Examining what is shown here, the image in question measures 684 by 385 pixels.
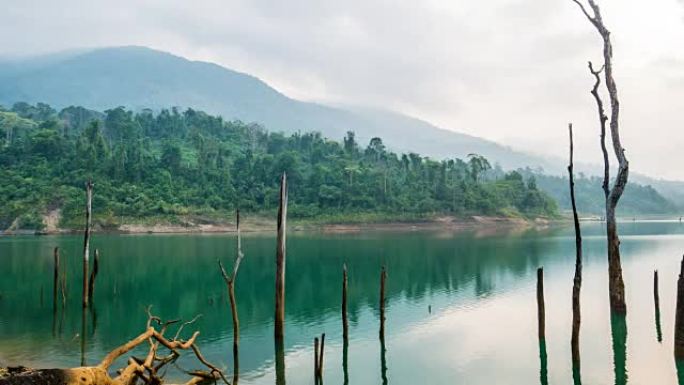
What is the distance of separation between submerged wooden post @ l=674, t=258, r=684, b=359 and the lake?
23.2 inches

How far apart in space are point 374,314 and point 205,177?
83.5 metres

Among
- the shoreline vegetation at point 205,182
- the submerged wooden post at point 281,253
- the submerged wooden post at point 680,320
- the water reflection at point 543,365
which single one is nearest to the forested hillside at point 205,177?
the shoreline vegetation at point 205,182

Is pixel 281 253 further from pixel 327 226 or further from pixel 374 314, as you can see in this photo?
pixel 327 226

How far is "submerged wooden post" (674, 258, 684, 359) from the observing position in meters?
15.6

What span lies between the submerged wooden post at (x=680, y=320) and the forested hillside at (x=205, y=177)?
263 feet

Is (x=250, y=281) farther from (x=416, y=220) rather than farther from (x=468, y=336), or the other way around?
(x=416, y=220)

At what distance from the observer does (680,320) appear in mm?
16312

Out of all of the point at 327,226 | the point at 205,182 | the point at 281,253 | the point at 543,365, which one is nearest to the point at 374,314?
the point at 543,365

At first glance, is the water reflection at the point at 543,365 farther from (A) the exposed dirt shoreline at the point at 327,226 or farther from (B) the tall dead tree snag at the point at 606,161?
(A) the exposed dirt shoreline at the point at 327,226

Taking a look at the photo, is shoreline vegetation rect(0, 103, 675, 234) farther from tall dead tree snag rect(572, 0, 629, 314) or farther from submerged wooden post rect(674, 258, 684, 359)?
submerged wooden post rect(674, 258, 684, 359)

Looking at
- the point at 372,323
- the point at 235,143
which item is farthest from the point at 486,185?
the point at 372,323

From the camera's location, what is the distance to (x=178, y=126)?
140 metres

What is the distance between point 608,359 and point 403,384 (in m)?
6.94

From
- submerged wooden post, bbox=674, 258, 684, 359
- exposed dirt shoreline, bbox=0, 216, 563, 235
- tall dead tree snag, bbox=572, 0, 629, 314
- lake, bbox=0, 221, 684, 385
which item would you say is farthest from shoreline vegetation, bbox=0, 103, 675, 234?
submerged wooden post, bbox=674, 258, 684, 359
